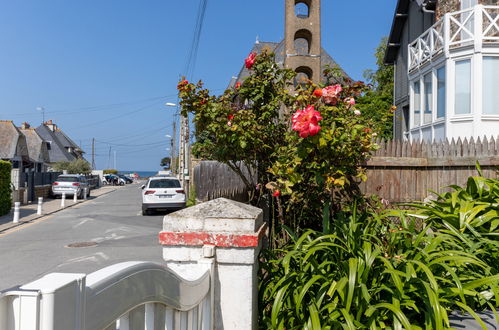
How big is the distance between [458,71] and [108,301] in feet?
46.2

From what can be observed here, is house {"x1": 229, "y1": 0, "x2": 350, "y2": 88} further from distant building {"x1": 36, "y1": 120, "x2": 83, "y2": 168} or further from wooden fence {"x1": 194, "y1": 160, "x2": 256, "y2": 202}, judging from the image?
distant building {"x1": 36, "y1": 120, "x2": 83, "y2": 168}

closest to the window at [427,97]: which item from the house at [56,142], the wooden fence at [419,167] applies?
the wooden fence at [419,167]

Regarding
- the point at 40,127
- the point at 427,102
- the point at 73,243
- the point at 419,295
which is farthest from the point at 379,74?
the point at 40,127

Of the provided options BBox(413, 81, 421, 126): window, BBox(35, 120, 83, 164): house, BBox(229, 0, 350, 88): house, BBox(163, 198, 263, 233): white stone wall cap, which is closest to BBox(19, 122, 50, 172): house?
BBox(35, 120, 83, 164): house

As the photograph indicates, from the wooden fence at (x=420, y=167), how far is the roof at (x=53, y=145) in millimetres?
57571

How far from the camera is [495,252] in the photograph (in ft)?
10.9

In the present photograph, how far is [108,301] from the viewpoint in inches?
48.2

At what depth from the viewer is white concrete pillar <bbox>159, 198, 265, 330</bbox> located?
2.57m

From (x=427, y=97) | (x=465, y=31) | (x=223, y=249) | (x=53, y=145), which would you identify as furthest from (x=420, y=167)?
(x=53, y=145)

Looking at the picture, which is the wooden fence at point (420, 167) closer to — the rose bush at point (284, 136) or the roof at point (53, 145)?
the rose bush at point (284, 136)

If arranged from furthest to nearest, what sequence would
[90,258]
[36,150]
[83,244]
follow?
[36,150] < [83,244] < [90,258]

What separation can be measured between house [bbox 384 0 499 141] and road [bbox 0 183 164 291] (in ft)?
25.7

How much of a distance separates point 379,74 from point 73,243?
2775 cm

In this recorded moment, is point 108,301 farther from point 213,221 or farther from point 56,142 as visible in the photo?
point 56,142
